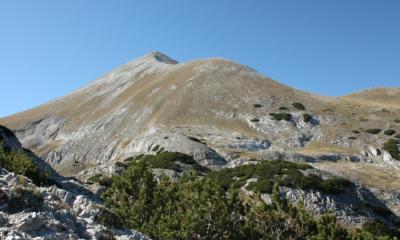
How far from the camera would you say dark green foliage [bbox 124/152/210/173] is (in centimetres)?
6150

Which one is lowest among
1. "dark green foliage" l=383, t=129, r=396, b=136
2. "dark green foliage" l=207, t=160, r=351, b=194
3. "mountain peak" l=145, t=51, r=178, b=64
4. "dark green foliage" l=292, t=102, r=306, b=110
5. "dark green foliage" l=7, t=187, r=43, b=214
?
"dark green foliage" l=207, t=160, r=351, b=194

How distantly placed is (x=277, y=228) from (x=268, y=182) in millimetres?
21534

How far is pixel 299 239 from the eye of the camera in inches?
1126

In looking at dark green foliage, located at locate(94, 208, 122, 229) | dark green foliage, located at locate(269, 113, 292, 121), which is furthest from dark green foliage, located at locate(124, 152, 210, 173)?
dark green foliage, located at locate(94, 208, 122, 229)

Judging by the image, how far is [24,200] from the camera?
61.6 ft

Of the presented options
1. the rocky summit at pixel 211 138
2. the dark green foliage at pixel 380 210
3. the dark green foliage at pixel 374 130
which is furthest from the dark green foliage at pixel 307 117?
the dark green foliage at pixel 380 210

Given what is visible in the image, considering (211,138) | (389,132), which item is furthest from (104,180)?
(389,132)

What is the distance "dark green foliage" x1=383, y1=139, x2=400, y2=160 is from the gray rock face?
61126 millimetres

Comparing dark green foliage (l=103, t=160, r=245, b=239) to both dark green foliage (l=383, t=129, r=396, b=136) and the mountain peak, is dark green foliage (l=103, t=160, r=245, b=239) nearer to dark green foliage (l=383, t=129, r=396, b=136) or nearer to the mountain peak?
dark green foliage (l=383, t=129, r=396, b=136)

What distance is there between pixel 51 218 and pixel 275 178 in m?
38.1

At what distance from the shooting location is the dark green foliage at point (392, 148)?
7088cm

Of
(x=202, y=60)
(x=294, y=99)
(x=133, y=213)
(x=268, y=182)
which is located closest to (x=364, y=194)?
(x=268, y=182)

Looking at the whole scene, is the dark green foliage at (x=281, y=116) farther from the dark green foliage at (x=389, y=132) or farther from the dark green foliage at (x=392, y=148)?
the dark green foliage at (x=392, y=148)

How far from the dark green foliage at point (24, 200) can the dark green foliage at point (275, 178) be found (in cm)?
2901
